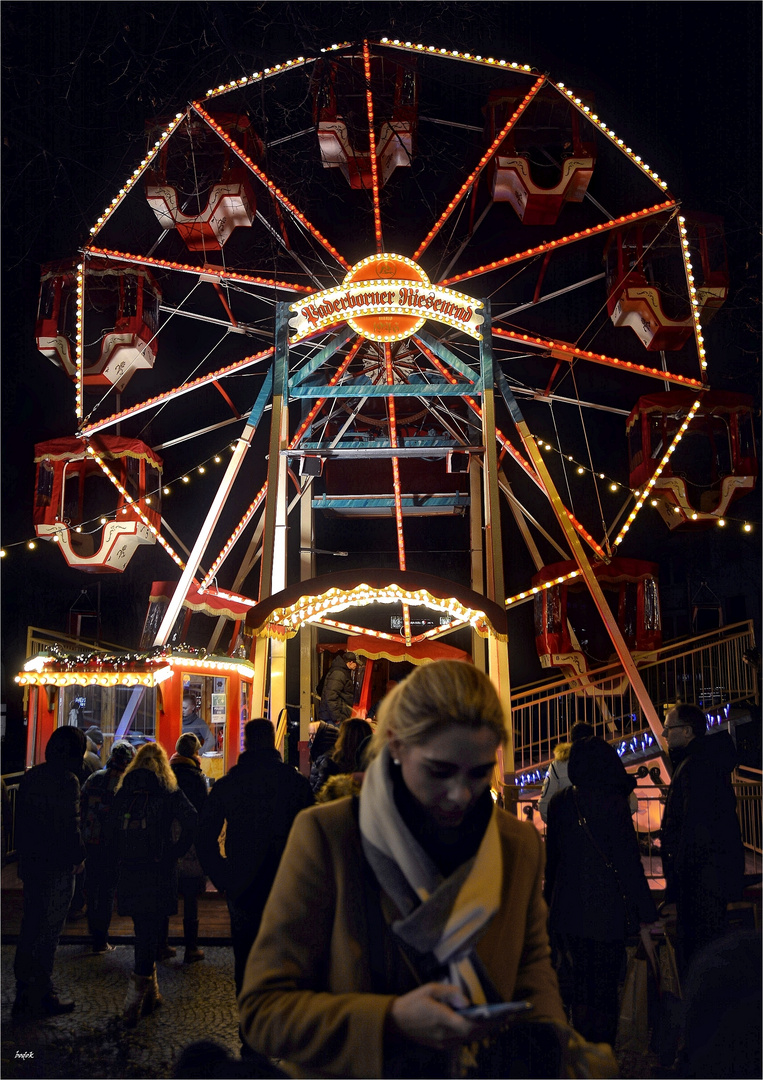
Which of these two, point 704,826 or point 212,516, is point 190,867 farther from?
point 212,516

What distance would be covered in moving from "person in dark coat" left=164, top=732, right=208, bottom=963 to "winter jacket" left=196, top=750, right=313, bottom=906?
249 centimetres

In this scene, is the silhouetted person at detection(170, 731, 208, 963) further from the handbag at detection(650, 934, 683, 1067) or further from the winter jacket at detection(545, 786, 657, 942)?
the handbag at detection(650, 934, 683, 1067)

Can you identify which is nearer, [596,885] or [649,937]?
[596,885]

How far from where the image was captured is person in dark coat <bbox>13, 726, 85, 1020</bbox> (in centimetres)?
616

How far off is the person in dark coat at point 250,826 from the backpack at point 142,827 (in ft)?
4.77

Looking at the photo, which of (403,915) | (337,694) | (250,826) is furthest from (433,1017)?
(337,694)

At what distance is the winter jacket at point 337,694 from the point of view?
15250mm

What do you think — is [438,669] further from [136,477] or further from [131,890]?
[136,477]

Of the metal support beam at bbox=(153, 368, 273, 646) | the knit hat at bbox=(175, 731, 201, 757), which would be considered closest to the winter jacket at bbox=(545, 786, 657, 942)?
the knit hat at bbox=(175, 731, 201, 757)

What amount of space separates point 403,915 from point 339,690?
14.4m

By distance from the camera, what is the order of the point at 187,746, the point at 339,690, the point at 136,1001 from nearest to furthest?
the point at 136,1001, the point at 187,746, the point at 339,690

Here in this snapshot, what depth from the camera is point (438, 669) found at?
2184mm

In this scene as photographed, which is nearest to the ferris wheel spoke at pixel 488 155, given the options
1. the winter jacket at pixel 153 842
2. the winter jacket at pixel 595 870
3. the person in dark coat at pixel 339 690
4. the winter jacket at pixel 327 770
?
the person in dark coat at pixel 339 690

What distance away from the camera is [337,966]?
6.62 feet
